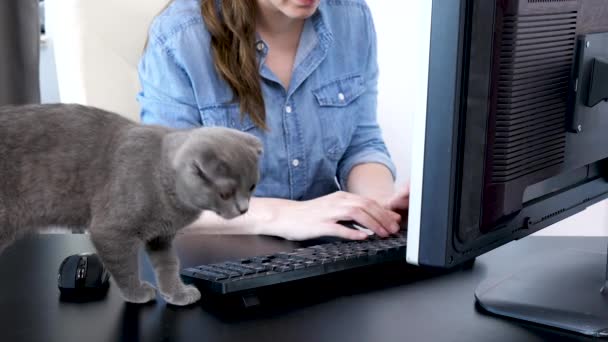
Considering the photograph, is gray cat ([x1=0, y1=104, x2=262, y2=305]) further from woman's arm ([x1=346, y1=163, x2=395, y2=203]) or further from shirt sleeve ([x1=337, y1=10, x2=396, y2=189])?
shirt sleeve ([x1=337, y1=10, x2=396, y2=189])

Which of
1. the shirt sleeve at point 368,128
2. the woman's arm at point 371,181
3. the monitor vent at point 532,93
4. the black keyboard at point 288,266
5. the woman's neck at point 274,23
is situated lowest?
the woman's arm at point 371,181

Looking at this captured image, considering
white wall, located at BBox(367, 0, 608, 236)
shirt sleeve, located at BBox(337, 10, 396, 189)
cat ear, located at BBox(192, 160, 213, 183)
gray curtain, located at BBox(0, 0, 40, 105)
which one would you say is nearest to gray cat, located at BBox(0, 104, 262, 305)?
cat ear, located at BBox(192, 160, 213, 183)

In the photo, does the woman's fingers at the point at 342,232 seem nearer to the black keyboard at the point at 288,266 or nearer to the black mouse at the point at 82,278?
the black keyboard at the point at 288,266

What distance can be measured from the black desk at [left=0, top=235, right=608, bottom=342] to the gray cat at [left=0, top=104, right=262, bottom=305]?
0.04 m

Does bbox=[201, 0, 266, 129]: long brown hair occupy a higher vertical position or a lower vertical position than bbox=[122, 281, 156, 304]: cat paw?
higher

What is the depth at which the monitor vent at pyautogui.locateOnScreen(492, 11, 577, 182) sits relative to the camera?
28.8 inches

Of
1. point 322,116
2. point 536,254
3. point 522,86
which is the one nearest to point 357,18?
point 322,116

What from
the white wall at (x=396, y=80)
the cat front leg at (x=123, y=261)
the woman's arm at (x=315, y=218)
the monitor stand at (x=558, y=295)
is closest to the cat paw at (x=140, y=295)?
the cat front leg at (x=123, y=261)

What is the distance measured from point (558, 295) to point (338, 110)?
77 centimetres

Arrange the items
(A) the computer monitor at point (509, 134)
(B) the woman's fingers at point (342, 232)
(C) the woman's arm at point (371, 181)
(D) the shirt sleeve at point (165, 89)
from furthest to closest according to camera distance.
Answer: (C) the woman's arm at point (371, 181), (D) the shirt sleeve at point (165, 89), (B) the woman's fingers at point (342, 232), (A) the computer monitor at point (509, 134)

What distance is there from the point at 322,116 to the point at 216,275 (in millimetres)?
724

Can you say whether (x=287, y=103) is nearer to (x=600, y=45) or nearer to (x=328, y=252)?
(x=328, y=252)

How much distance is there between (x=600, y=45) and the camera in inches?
32.8

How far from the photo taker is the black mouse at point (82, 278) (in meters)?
0.86
